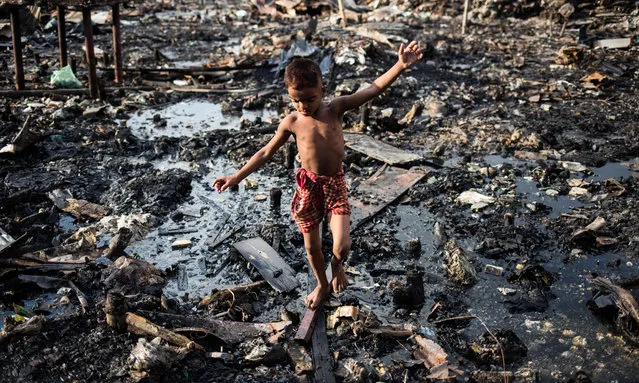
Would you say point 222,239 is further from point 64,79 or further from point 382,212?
point 64,79

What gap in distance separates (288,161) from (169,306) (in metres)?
3.12

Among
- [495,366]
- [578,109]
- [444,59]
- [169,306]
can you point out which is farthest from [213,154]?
[444,59]

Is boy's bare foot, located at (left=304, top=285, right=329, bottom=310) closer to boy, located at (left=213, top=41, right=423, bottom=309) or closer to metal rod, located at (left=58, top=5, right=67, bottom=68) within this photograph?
boy, located at (left=213, top=41, right=423, bottom=309)

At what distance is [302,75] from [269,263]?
195cm

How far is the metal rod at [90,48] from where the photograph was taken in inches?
344

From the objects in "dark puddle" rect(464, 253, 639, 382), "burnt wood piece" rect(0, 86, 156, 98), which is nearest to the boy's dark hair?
"dark puddle" rect(464, 253, 639, 382)

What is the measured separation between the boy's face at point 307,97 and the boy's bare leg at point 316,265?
0.89 m

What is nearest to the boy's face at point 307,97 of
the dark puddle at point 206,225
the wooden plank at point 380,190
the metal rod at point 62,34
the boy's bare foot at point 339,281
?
the boy's bare foot at point 339,281

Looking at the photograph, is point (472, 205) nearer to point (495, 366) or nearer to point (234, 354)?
point (495, 366)

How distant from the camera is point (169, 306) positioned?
421 centimetres

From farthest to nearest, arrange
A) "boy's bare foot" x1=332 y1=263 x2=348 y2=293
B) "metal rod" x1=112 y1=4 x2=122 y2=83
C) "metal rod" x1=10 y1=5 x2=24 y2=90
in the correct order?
1. "metal rod" x1=112 y1=4 x2=122 y2=83
2. "metal rod" x1=10 y1=5 x2=24 y2=90
3. "boy's bare foot" x1=332 y1=263 x2=348 y2=293

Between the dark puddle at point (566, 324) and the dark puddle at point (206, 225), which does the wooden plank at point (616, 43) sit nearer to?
the dark puddle at point (566, 324)

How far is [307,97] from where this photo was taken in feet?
11.9

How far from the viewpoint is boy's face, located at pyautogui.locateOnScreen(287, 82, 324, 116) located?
3588mm
